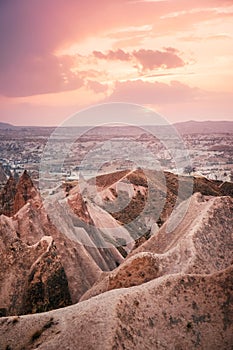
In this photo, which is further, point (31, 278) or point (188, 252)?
point (31, 278)

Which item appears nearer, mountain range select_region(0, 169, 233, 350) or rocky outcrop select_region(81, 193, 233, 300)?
mountain range select_region(0, 169, 233, 350)

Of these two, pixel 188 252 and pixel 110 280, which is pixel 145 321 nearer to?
pixel 110 280

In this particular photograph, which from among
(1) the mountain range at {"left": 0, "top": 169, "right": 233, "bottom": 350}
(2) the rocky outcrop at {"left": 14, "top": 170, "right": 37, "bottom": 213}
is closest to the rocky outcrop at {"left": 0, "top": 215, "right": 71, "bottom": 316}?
(1) the mountain range at {"left": 0, "top": 169, "right": 233, "bottom": 350}

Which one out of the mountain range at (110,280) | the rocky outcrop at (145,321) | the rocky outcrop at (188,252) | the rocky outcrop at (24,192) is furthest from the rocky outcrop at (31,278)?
the rocky outcrop at (24,192)

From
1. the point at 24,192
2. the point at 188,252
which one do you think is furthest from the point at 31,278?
the point at 24,192

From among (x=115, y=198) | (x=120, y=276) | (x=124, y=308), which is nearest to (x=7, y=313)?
(x=120, y=276)

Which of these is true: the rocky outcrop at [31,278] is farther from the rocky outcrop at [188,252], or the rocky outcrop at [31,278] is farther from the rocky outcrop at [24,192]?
the rocky outcrop at [24,192]

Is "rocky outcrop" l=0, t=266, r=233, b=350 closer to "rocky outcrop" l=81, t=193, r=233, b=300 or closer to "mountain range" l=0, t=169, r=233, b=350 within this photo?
"mountain range" l=0, t=169, r=233, b=350
